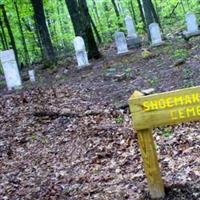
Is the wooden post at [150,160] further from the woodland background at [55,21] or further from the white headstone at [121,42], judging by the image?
the woodland background at [55,21]

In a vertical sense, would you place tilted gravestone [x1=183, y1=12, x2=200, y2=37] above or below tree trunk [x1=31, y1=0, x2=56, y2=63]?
below

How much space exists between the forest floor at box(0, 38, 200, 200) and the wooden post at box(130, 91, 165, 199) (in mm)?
170

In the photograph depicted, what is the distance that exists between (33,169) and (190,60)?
26.2 ft

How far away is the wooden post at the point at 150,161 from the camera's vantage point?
4977 mm

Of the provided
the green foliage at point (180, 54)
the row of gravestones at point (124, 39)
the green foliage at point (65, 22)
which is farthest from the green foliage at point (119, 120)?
the green foliage at point (65, 22)

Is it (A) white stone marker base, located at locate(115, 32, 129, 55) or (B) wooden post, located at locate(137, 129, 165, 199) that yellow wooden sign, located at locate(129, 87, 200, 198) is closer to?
(B) wooden post, located at locate(137, 129, 165, 199)

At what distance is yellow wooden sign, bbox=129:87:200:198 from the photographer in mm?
4777

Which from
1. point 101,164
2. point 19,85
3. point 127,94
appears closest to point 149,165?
point 101,164

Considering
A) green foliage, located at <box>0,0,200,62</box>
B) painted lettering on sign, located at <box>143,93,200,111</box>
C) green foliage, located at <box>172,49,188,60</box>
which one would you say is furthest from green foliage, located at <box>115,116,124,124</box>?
green foliage, located at <box>0,0,200,62</box>

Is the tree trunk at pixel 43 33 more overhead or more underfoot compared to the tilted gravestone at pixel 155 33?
more overhead

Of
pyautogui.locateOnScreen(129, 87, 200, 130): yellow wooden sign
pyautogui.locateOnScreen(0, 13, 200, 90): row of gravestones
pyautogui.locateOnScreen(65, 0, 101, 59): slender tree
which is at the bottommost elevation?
pyautogui.locateOnScreen(129, 87, 200, 130): yellow wooden sign

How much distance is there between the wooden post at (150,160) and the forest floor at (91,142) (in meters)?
0.17

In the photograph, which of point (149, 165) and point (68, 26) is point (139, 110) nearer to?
point (149, 165)

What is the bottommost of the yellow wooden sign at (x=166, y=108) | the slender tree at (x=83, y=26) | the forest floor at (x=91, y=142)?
the forest floor at (x=91, y=142)
